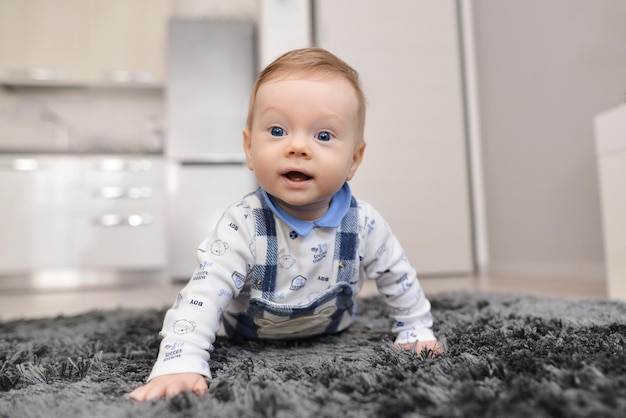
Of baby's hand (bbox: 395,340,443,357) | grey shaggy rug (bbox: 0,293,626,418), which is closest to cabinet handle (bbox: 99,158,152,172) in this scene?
grey shaggy rug (bbox: 0,293,626,418)

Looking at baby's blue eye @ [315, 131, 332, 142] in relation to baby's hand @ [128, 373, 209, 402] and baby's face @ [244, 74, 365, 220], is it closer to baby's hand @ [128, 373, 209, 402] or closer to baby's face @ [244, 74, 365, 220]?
baby's face @ [244, 74, 365, 220]

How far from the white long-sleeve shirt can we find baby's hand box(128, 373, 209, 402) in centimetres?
3

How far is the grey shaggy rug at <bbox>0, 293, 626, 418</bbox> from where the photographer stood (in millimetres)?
465

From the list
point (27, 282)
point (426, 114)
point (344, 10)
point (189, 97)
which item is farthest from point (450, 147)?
point (27, 282)

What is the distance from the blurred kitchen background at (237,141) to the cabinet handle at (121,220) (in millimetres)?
12

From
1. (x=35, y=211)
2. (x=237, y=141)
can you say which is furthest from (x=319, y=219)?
(x=35, y=211)

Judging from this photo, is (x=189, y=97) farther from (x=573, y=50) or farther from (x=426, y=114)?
(x=573, y=50)

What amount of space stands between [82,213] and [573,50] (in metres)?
2.76

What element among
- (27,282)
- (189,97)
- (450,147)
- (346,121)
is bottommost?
(27,282)

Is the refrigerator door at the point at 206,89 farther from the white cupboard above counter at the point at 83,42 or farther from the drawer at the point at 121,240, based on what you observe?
the drawer at the point at 121,240

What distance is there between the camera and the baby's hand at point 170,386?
21.8 inches

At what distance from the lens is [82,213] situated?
3.06m

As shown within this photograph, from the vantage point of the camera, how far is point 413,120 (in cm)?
293

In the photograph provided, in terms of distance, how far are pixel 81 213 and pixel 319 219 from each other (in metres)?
2.69
